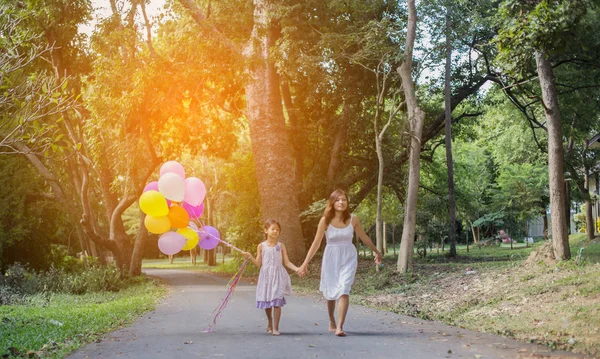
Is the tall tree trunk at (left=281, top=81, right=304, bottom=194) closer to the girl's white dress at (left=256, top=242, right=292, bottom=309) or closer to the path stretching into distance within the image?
the path stretching into distance

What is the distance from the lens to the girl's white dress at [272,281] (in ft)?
30.3

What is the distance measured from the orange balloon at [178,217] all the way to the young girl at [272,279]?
50.8 inches

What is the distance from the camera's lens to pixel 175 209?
386 inches

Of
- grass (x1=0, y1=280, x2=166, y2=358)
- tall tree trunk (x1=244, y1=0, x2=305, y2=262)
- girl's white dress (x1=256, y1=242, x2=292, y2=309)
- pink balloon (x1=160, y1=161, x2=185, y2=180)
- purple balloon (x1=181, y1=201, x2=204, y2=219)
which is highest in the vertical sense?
tall tree trunk (x1=244, y1=0, x2=305, y2=262)

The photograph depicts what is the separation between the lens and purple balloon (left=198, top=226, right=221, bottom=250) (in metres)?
10.2

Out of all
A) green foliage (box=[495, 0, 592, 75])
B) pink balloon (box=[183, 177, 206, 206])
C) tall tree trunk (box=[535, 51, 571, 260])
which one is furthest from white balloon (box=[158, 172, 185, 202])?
tall tree trunk (box=[535, 51, 571, 260])

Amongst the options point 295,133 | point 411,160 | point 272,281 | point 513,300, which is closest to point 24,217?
point 295,133

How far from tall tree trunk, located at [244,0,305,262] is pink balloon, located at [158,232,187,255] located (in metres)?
14.8

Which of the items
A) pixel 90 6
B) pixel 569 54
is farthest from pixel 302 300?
pixel 90 6

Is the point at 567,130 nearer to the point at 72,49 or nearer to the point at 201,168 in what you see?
the point at 72,49

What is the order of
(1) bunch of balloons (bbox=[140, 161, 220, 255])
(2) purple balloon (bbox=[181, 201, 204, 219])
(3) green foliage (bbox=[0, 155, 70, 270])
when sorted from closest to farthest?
(1) bunch of balloons (bbox=[140, 161, 220, 255]) < (2) purple balloon (bbox=[181, 201, 204, 219]) < (3) green foliage (bbox=[0, 155, 70, 270])

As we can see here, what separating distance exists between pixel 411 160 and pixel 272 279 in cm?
1120

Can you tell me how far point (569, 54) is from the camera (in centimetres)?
2177

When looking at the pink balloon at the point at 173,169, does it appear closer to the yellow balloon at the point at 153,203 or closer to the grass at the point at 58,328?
the yellow balloon at the point at 153,203
